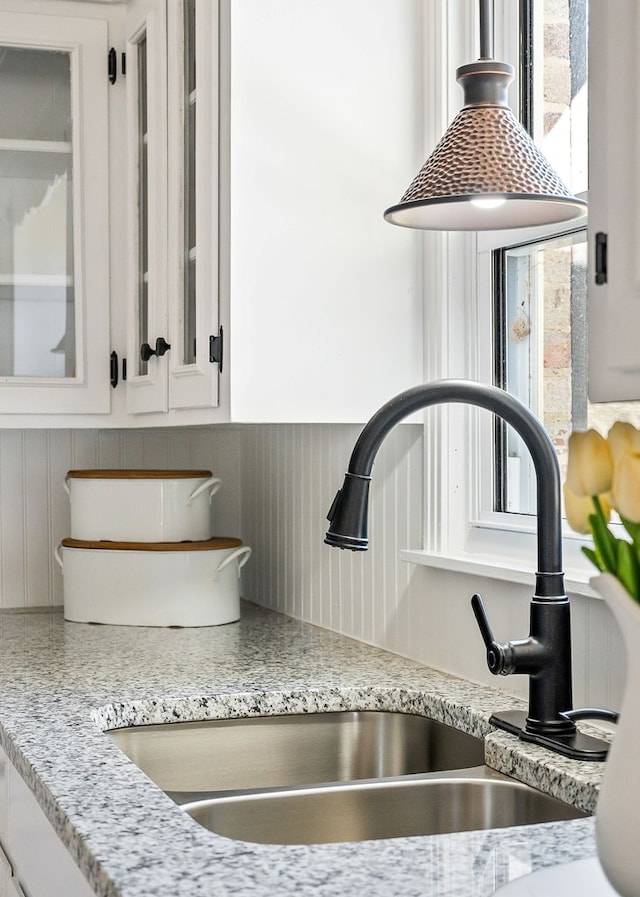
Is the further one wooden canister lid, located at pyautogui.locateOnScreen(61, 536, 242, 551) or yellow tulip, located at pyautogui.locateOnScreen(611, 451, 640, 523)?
wooden canister lid, located at pyautogui.locateOnScreen(61, 536, 242, 551)

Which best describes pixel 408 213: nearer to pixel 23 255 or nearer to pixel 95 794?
pixel 95 794

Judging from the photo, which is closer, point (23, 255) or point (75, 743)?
point (75, 743)

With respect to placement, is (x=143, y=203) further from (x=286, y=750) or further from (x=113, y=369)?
(x=286, y=750)

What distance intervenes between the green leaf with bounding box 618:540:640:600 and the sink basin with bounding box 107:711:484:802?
2.81 ft

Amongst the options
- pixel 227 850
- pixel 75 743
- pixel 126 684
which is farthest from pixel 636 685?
pixel 126 684

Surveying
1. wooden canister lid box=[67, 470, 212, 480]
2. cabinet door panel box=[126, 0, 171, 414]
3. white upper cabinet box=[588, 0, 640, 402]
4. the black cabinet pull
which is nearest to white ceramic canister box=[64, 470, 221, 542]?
wooden canister lid box=[67, 470, 212, 480]

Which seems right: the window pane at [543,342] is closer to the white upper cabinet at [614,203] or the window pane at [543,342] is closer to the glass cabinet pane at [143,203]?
the white upper cabinet at [614,203]

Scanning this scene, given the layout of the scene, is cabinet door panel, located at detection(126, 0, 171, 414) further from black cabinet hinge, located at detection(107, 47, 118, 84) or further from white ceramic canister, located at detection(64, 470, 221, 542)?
white ceramic canister, located at detection(64, 470, 221, 542)

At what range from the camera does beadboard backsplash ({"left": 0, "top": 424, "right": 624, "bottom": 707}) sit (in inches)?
67.2

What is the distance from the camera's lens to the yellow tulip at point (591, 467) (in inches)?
32.7

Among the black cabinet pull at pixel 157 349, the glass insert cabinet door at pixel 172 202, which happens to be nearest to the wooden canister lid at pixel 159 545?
the glass insert cabinet door at pixel 172 202

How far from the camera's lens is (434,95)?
74.7 inches

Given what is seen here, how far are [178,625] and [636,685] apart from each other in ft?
5.43

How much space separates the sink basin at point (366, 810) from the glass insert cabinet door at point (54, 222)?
1.29m
